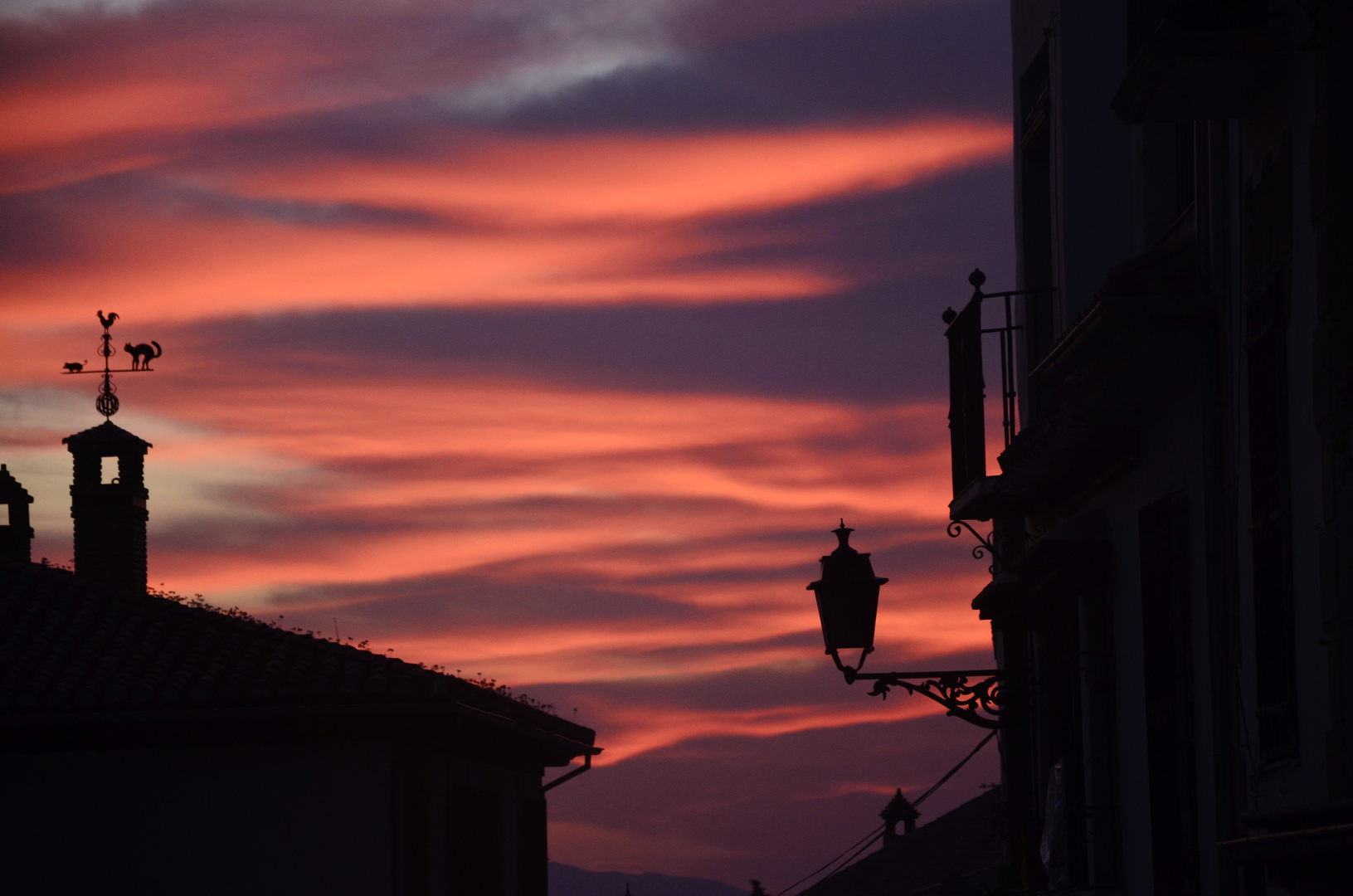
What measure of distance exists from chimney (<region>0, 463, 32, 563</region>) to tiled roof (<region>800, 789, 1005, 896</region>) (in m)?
15.7

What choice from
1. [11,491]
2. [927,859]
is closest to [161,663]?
[11,491]

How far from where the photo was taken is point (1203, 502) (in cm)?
941

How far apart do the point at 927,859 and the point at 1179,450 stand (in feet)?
99.0

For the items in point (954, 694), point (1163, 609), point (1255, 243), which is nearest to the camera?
point (1255, 243)

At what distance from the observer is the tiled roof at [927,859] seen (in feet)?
118

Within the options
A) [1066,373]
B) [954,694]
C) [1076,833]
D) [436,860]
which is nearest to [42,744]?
[436,860]

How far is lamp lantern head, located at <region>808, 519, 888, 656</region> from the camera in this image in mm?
14469

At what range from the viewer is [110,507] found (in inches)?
986

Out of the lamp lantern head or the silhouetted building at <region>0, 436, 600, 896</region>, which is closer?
the lamp lantern head

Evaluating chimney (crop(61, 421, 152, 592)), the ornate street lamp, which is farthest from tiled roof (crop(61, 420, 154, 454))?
the ornate street lamp

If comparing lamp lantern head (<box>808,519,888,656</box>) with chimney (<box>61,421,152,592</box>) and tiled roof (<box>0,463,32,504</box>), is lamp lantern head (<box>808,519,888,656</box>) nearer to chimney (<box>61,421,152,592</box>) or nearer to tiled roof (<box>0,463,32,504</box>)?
chimney (<box>61,421,152,592</box>)

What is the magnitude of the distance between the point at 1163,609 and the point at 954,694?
368 centimetres

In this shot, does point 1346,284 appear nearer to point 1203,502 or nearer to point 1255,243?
point 1255,243

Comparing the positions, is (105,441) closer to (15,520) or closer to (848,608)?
(15,520)
